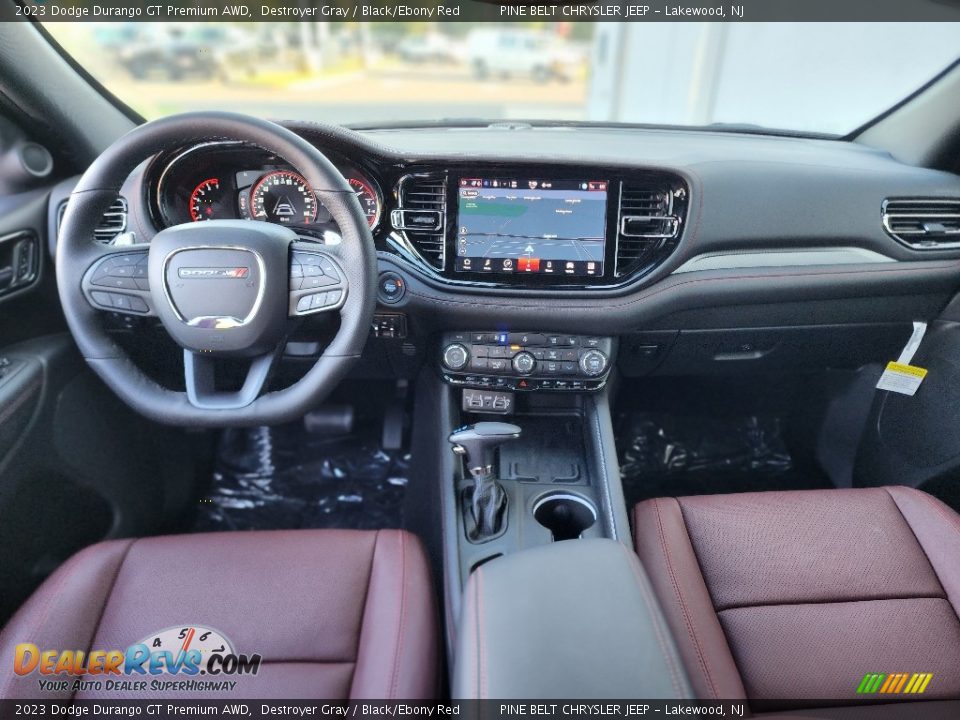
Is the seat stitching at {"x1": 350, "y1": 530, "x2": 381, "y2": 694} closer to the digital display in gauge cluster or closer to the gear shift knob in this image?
the gear shift knob

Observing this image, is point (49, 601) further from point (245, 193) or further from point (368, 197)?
point (368, 197)

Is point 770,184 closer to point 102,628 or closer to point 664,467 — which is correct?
point 664,467

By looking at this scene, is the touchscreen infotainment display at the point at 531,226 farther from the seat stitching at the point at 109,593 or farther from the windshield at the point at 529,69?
the seat stitching at the point at 109,593

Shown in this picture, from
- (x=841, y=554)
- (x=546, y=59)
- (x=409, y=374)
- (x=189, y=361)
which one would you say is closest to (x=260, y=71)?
(x=546, y=59)

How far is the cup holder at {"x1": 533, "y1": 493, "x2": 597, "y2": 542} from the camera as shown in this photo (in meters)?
1.61

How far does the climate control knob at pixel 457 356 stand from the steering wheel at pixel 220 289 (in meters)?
0.47

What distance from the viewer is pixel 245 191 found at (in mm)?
1588

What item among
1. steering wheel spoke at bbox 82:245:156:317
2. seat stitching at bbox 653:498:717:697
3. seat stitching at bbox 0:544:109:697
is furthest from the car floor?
seat stitching at bbox 0:544:109:697

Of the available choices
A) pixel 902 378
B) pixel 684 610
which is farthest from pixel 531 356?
pixel 902 378

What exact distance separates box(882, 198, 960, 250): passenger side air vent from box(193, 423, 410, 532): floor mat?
169 cm

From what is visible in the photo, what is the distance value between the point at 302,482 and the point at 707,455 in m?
1.53

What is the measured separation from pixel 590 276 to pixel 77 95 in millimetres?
1432

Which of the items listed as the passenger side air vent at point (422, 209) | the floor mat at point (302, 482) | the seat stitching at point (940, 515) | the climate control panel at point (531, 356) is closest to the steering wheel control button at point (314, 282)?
the passenger side air vent at point (422, 209)

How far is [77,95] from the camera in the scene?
1.68m
